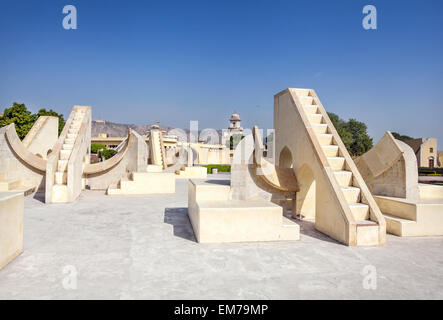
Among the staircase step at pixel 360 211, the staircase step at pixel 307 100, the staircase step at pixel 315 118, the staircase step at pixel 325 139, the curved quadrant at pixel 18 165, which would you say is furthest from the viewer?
the curved quadrant at pixel 18 165

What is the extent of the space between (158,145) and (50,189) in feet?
34.8

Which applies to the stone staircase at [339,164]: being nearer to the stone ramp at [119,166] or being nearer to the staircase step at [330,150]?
the staircase step at [330,150]

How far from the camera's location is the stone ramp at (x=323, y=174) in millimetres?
5074

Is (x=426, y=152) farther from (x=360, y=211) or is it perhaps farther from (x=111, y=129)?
(x=111, y=129)

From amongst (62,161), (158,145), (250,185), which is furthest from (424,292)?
(158,145)

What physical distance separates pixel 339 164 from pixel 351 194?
0.84 m

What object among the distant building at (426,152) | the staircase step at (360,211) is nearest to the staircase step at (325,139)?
the staircase step at (360,211)

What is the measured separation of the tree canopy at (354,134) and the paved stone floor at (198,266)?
2741cm

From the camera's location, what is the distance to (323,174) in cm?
567

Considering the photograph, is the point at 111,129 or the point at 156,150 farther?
the point at 111,129

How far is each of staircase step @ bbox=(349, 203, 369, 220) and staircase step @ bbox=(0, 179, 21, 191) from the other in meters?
11.2

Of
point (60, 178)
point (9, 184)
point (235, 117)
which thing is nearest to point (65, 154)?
point (60, 178)

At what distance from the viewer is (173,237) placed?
5.43m
